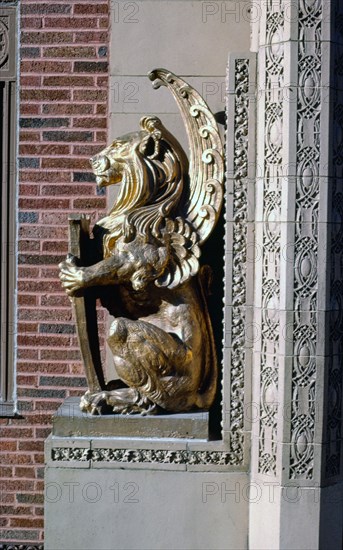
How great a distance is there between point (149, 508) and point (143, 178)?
1655mm

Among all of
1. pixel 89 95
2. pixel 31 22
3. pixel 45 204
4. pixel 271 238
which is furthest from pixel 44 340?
pixel 31 22

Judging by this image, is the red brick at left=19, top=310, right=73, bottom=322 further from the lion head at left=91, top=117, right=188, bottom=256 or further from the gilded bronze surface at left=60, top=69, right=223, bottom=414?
the lion head at left=91, top=117, right=188, bottom=256

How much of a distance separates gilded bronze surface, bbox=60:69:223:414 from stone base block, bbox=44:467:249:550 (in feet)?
1.17

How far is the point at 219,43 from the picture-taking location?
582cm

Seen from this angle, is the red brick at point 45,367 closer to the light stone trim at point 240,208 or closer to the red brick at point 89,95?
the light stone trim at point 240,208

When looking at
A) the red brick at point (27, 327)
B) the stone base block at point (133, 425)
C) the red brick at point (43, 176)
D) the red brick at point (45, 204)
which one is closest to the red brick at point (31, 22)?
the red brick at point (43, 176)

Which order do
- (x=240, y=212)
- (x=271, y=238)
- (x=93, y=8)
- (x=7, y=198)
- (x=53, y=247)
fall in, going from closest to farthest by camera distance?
(x=271, y=238)
(x=240, y=212)
(x=93, y=8)
(x=53, y=247)
(x=7, y=198)

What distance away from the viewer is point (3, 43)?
607cm

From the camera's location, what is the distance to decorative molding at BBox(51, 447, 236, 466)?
507cm

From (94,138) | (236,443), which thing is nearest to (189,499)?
(236,443)

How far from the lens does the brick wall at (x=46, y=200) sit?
5930 millimetres

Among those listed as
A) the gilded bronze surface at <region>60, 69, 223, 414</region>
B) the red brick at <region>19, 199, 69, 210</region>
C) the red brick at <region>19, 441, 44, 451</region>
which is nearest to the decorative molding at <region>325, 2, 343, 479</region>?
the gilded bronze surface at <region>60, 69, 223, 414</region>

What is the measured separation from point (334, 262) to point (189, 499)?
1384mm

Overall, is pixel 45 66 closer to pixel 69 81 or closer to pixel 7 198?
pixel 69 81
